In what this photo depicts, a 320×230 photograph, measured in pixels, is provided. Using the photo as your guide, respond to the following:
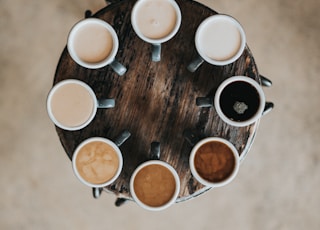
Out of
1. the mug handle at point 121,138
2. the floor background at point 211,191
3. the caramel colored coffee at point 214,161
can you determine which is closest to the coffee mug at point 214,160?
the caramel colored coffee at point 214,161

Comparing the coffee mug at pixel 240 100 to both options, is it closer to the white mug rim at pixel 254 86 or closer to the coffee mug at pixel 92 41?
the white mug rim at pixel 254 86

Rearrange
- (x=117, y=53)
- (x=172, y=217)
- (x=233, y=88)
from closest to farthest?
(x=233, y=88) → (x=117, y=53) → (x=172, y=217)

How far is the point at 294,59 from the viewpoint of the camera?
7.15ft

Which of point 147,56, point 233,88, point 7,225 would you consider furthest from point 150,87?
point 7,225

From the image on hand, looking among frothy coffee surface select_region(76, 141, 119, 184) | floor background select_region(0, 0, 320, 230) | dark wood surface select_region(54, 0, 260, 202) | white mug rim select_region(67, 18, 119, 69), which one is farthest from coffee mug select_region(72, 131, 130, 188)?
floor background select_region(0, 0, 320, 230)

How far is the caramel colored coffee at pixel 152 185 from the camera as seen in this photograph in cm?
140

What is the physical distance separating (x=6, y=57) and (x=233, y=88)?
4.40 ft

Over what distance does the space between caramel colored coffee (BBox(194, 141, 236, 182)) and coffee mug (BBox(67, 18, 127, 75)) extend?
1.49 ft

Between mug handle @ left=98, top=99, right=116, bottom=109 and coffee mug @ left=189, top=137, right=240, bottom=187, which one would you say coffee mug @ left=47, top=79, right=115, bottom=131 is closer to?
mug handle @ left=98, top=99, right=116, bottom=109

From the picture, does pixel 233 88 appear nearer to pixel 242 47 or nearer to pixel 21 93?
pixel 242 47

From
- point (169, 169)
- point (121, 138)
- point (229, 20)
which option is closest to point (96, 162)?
point (121, 138)

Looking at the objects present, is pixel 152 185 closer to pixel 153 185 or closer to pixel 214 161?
pixel 153 185

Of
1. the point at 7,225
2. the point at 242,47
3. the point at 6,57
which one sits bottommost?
the point at 7,225

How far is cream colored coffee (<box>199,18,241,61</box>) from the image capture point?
1.42 m
